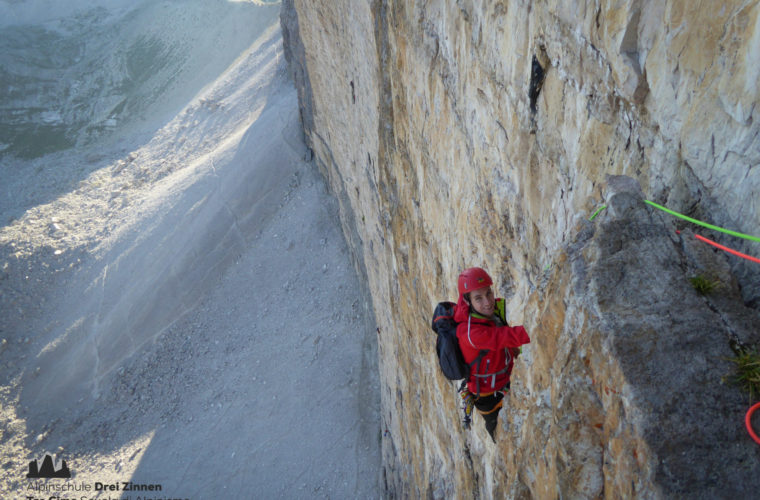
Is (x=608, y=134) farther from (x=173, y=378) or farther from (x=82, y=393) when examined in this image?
(x=82, y=393)

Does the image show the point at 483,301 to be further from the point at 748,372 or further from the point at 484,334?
the point at 748,372

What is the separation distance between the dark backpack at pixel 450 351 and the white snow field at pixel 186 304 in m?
13.8

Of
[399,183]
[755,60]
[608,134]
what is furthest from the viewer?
[399,183]

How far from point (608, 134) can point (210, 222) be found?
24.7m

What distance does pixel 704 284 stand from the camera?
2.51m

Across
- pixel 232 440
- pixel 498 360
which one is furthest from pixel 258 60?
pixel 498 360

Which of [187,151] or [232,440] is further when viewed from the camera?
[187,151]

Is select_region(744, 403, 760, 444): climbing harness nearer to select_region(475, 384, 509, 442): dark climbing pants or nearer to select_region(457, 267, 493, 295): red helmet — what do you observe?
select_region(457, 267, 493, 295): red helmet

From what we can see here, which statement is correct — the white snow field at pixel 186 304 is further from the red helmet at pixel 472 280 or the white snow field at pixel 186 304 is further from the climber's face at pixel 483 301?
the red helmet at pixel 472 280

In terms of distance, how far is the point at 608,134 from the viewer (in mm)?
3551

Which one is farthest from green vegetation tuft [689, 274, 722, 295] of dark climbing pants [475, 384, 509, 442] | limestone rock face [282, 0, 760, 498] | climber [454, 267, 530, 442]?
dark climbing pants [475, 384, 509, 442]

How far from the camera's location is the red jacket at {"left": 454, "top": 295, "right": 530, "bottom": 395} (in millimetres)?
3842

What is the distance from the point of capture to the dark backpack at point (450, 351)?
13.7 ft

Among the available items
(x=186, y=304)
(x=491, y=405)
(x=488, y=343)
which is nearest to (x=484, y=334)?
(x=488, y=343)
